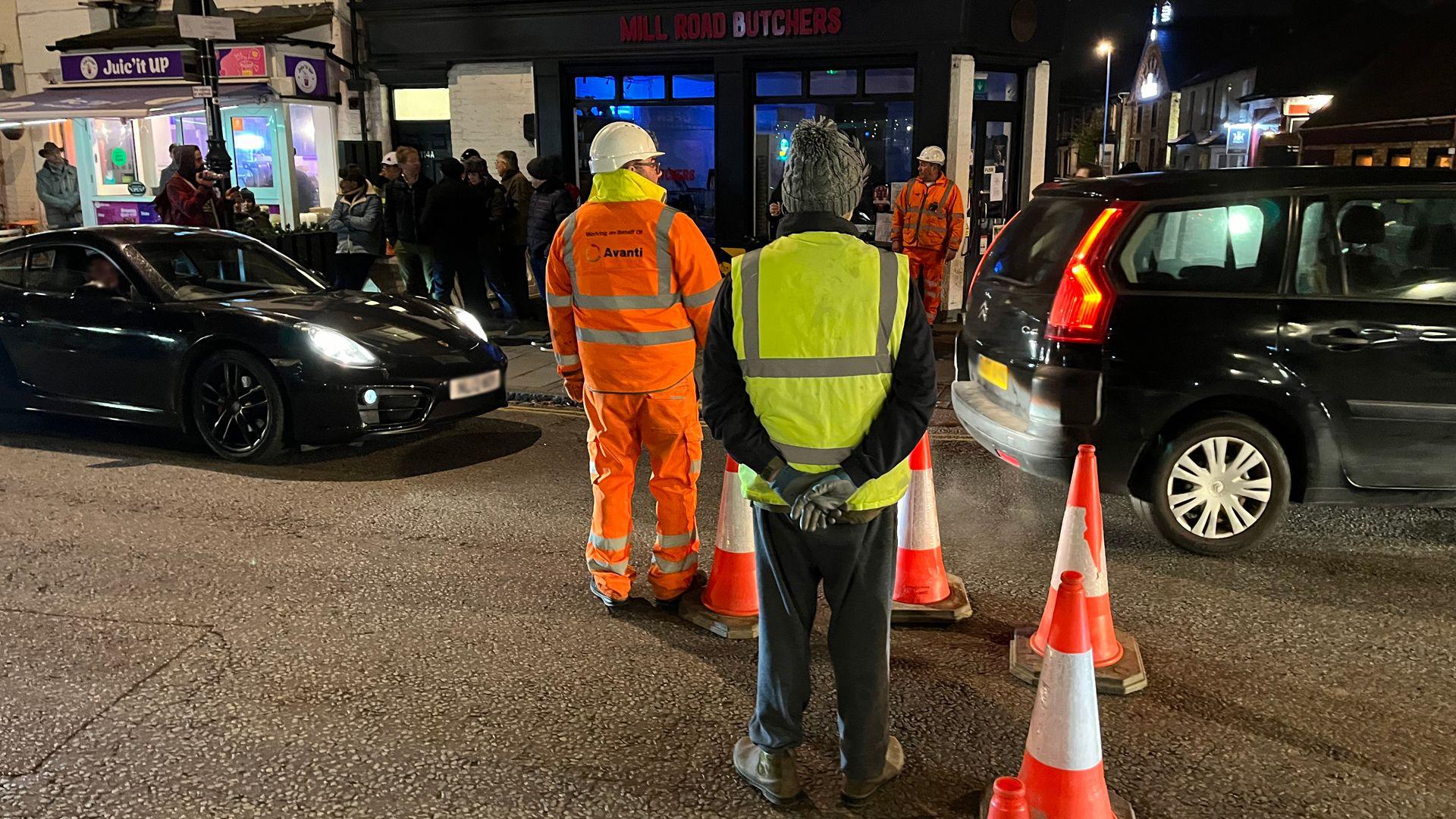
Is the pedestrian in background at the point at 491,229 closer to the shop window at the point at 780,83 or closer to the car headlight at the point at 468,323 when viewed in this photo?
the shop window at the point at 780,83

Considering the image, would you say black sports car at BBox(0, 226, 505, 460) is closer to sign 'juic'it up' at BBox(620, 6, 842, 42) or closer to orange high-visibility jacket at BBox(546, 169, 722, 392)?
orange high-visibility jacket at BBox(546, 169, 722, 392)

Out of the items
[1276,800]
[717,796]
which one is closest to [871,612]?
[717,796]

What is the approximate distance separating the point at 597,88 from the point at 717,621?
36.4 ft

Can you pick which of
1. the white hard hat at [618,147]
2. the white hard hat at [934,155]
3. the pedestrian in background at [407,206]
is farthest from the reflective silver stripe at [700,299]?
the pedestrian in background at [407,206]

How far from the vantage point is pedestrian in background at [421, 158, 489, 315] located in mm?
11031

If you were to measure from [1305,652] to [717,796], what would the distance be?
240 cm

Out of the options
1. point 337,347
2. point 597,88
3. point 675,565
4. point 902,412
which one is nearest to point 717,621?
point 675,565

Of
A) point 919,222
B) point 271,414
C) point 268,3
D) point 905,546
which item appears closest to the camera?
point 905,546

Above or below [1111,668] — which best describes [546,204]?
above

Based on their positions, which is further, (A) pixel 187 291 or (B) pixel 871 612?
(A) pixel 187 291

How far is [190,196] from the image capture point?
1106cm

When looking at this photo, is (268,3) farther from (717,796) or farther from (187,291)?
(717,796)

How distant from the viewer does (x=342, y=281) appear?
1158cm

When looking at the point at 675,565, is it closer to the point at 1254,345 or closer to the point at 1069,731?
the point at 1069,731
